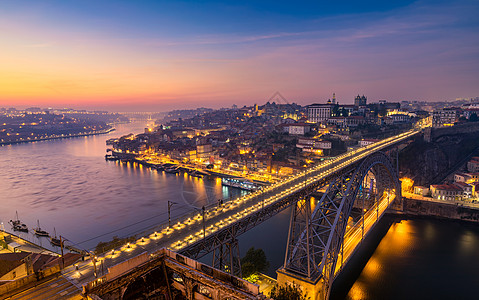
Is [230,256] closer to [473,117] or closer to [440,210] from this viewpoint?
[440,210]

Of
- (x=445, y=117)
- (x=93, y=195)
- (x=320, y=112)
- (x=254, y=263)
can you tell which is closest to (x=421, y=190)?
(x=254, y=263)

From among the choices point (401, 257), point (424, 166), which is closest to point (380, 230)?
point (401, 257)

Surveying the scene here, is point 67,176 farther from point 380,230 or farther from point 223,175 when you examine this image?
point 380,230

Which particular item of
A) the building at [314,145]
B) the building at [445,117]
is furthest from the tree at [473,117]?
the building at [314,145]

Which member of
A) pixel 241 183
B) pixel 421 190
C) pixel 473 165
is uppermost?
pixel 473 165

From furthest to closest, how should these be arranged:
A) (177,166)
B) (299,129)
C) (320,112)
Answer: (320,112) < (299,129) < (177,166)

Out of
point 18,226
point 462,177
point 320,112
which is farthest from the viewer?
point 320,112
